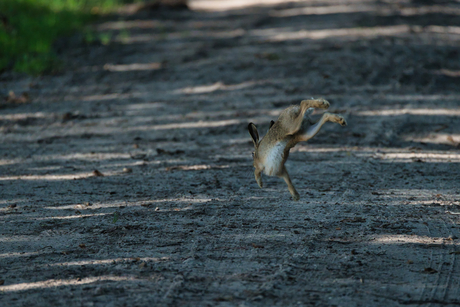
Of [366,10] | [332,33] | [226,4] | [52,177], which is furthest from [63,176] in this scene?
[226,4]

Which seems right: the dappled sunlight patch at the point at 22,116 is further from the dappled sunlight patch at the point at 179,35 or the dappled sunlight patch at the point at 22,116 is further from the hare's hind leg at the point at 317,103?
the hare's hind leg at the point at 317,103

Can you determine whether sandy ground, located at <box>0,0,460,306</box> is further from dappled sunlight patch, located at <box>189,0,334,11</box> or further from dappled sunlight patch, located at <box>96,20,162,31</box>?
dappled sunlight patch, located at <box>189,0,334,11</box>

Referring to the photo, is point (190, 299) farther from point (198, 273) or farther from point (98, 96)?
point (98, 96)

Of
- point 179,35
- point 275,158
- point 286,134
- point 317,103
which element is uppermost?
point 317,103

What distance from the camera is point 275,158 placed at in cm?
411

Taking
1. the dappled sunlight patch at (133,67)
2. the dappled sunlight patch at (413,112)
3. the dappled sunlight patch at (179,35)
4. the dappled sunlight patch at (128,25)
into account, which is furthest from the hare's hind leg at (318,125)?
the dappled sunlight patch at (128,25)

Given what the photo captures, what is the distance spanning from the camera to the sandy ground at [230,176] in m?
3.46

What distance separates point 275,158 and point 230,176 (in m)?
1.43

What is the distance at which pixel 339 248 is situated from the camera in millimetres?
3869

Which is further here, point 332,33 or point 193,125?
point 332,33

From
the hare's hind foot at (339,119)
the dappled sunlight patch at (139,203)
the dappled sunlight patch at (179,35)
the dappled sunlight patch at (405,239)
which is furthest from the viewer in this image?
the dappled sunlight patch at (179,35)

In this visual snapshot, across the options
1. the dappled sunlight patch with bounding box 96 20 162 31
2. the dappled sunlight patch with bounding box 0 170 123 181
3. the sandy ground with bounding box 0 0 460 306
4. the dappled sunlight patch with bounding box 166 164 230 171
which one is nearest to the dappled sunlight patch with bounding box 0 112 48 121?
the sandy ground with bounding box 0 0 460 306

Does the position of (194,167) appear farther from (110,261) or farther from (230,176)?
(110,261)

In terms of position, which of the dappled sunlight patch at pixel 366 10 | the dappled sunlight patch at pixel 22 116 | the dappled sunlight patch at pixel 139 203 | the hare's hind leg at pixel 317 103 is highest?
the hare's hind leg at pixel 317 103
